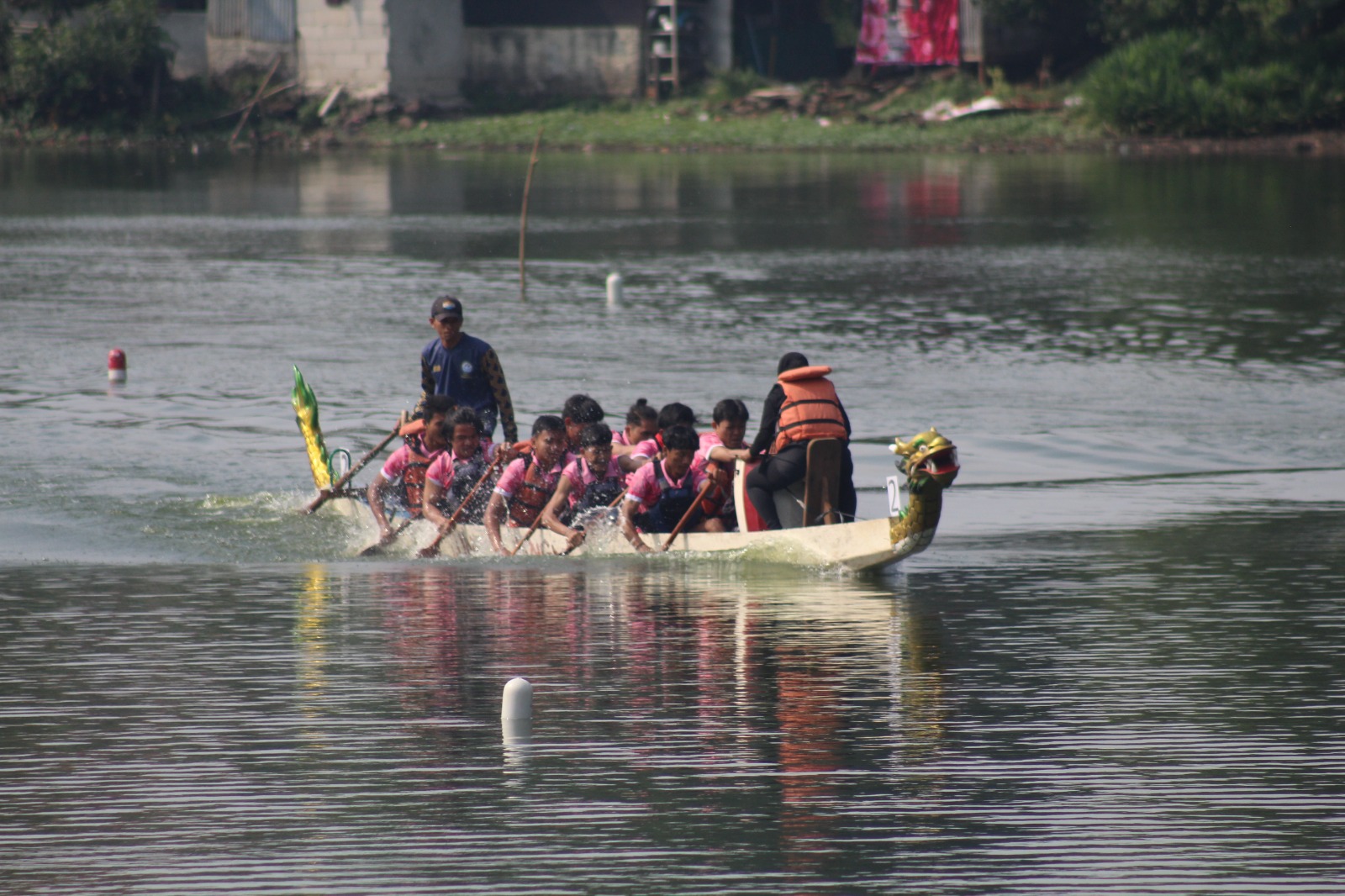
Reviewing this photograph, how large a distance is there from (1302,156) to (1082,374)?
30286 mm

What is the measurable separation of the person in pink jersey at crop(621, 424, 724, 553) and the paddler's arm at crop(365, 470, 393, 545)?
7.75 feet

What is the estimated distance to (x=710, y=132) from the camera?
57.5m

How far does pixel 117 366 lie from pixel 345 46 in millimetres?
37447

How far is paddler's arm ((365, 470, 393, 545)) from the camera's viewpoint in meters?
15.8

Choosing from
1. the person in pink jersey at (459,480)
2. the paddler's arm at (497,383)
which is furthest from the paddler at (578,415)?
the paddler's arm at (497,383)

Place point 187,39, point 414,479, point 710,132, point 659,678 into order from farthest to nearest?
point 187,39 < point 710,132 < point 414,479 < point 659,678

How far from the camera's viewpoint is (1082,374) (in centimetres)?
2394

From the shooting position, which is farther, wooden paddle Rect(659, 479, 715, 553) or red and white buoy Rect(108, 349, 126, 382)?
red and white buoy Rect(108, 349, 126, 382)

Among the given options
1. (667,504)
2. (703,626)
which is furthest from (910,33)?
(703,626)

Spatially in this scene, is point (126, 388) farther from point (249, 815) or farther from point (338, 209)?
point (338, 209)

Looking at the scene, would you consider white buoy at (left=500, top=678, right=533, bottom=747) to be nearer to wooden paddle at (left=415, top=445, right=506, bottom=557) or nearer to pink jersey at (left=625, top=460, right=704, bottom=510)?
pink jersey at (left=625, top=460, right=704, bottom=510)

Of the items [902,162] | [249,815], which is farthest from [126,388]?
[902,162]

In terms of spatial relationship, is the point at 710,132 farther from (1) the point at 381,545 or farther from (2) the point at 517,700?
(2) the point at 517,700

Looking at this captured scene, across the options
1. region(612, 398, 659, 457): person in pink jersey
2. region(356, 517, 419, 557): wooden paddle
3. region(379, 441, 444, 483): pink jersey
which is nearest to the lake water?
region(356, 517, 419, 557): wooden paddle
